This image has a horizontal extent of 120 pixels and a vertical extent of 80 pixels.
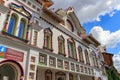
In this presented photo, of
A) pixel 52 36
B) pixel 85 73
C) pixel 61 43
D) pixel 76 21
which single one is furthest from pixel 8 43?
pixel 76 21

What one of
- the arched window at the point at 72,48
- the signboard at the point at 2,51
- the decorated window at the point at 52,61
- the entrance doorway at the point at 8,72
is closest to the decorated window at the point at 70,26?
the arched window at the point at 72,48

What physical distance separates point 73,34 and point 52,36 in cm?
495

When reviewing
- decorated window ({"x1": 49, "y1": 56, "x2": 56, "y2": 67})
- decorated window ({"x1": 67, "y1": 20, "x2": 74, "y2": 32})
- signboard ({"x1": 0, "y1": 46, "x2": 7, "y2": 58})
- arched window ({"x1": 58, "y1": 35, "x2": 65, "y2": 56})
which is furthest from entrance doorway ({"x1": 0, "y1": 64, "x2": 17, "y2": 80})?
decorated window ({"x1": 67, "y1": 20, "x2": 74, "y2": 32})

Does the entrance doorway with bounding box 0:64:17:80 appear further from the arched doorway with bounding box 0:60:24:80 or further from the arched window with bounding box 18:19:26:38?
the arched window with bounding box 18:19:26:38

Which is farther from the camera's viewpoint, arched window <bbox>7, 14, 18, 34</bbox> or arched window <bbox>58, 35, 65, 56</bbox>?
arched window <bbox>58, 35, 65, 56</bbox>

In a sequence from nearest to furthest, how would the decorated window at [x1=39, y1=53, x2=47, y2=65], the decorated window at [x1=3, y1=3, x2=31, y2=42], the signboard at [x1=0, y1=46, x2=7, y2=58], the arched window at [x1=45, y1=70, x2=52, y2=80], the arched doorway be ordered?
the signboard at [x1=0, y1=46, x2=7, y2=58], the arched doorway, the decorated window at [x1=3, y1=3, x2=31, y2=42], the decorated window at [x1=39, y1=53, x2=47, y2=65], the arched window at [x1=45, y1=70, x2=52, y2=80]

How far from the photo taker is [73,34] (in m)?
17.6

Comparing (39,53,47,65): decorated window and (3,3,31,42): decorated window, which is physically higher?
(3,3,31,42): decorated window

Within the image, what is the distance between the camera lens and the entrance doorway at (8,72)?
8.67 metres

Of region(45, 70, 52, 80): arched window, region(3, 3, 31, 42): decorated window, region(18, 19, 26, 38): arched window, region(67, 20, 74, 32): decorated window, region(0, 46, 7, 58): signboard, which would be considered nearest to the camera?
region(0, 46, 7, 58): signboard

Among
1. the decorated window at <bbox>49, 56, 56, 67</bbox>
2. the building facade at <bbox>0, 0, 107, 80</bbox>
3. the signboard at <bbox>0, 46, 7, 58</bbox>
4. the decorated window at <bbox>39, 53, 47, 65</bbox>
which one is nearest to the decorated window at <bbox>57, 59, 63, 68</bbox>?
the building facade at <bbox>0, 0, 107, 80</bbox>

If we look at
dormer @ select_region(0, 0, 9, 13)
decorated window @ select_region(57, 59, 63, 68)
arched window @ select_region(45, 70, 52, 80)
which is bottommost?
arched window @ select_region(45, 70, 52, 80)

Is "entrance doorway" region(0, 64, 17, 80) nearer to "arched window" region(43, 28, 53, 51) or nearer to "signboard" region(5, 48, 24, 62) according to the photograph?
"signboard" region(5, 48, 24, 62)

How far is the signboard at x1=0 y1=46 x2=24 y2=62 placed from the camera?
8.19m
